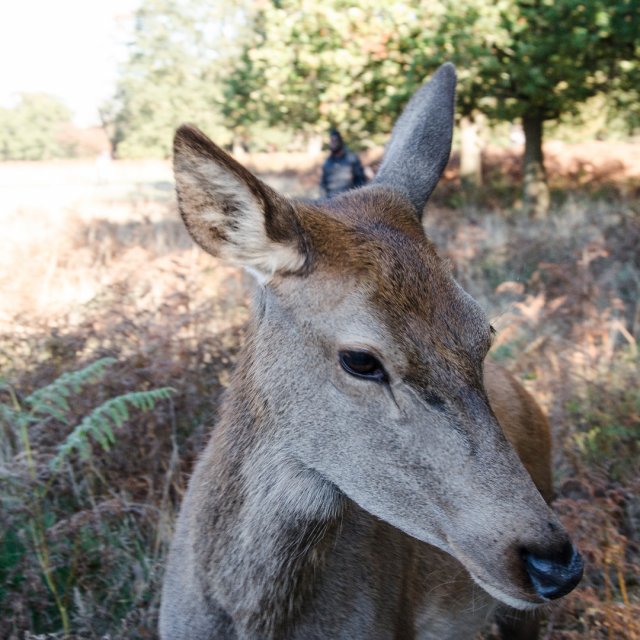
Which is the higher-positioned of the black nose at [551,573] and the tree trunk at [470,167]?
the black nose at [551,573]

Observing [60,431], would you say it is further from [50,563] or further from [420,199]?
[420,199]

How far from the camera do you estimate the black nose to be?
216 cm

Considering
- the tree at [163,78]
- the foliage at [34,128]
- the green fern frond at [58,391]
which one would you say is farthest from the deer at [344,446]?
the foliage at [34,128]

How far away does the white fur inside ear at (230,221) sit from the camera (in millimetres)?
2525

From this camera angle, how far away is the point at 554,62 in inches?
578

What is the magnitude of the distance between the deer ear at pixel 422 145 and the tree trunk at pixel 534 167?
15.8 metres

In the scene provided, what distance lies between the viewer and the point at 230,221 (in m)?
2.69

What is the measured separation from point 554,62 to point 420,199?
→ 12778mm

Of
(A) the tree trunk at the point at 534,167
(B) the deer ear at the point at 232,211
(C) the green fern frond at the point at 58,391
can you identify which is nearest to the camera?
(B) the deer ear at the point at 232,211

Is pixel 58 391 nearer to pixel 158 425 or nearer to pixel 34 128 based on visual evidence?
pixel 158 425

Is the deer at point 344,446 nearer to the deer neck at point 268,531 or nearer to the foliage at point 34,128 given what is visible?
the deer neck at point 268,531

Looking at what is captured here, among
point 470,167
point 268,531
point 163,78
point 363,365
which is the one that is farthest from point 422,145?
point 163,78

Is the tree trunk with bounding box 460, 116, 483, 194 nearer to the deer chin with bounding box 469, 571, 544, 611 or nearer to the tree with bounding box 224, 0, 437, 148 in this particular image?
the tree with bounding box 224, 0, 437, 148

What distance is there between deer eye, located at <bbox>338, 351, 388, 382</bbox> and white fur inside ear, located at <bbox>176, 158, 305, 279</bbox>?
39cm
